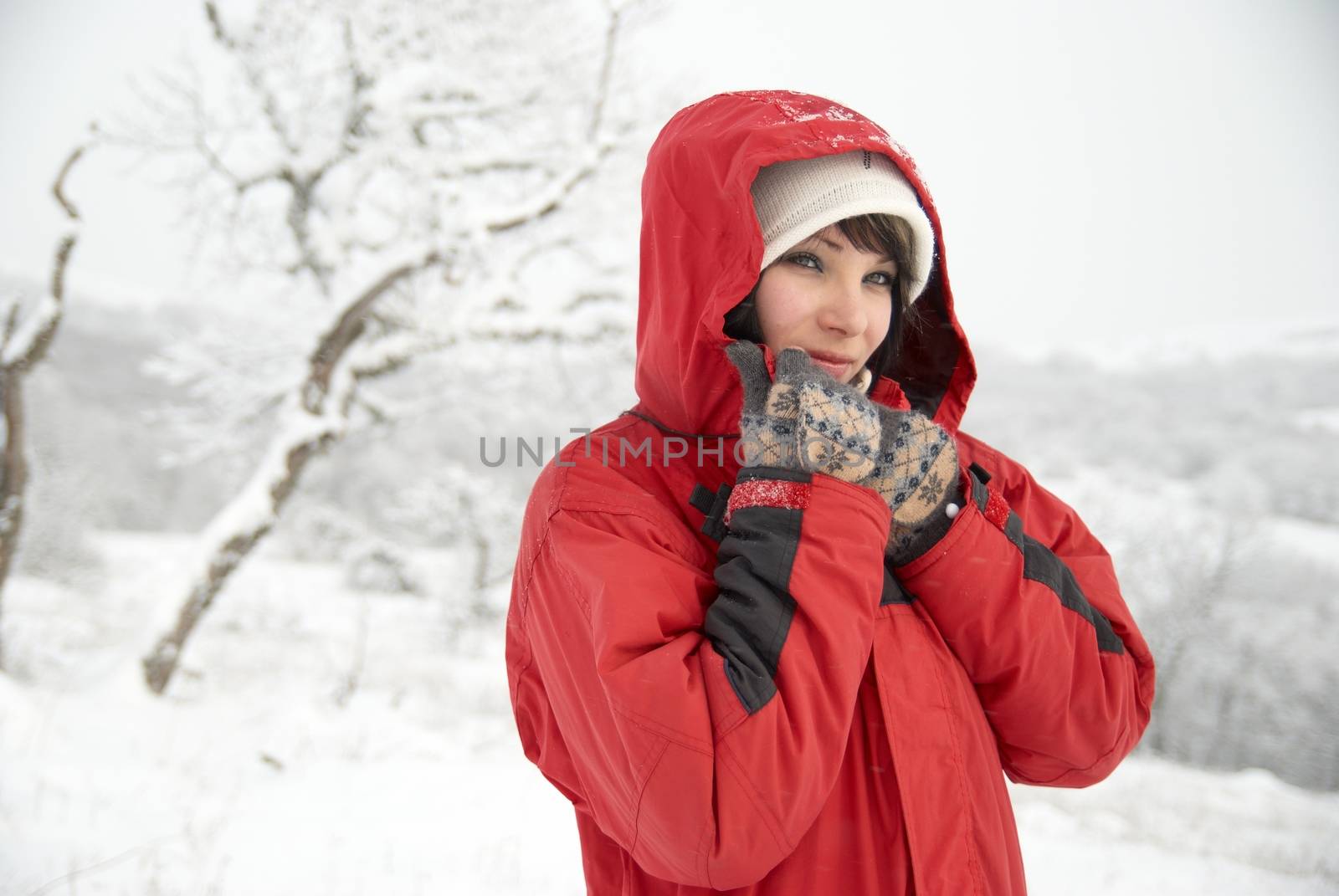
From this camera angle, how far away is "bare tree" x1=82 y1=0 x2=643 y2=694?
5598 mm

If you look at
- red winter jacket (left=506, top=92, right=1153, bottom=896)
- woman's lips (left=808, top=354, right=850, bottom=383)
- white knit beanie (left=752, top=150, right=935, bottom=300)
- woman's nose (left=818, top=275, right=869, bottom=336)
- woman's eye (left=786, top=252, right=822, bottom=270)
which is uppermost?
white knit beanie (left=752, top=150, right=935, bottom=300)

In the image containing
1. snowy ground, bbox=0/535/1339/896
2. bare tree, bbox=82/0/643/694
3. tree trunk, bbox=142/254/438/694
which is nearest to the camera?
snowy ground, bbox=0/535/1339/896

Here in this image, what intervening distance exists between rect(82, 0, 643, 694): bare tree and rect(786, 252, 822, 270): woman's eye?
512 centimetres

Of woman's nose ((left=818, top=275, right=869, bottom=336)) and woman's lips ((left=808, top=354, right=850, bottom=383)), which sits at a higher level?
woman's nose ((left=818, top=275, right=869, bottom=336))

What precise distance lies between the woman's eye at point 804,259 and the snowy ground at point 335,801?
9.05 ft

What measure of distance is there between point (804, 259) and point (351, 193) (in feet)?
20.1

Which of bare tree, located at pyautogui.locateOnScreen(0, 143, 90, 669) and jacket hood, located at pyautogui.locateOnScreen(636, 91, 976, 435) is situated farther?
bare tree, located at pyautogui.locateOnScreen(0, 143, 90, 669)

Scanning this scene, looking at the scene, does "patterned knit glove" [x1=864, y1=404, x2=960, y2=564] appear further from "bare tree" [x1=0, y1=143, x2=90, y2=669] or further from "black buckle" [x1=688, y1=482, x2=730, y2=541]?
"bare tree" [x1=0, y1=143, x2=90, y2=669]

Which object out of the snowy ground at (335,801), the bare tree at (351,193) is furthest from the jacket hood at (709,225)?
the bare tree at (351,193)

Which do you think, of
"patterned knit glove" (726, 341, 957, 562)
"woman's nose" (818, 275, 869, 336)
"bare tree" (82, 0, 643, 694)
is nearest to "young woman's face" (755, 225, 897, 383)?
"woman's nose" (818, 275, 869, 336)

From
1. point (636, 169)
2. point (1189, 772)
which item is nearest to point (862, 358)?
point (636, 169)

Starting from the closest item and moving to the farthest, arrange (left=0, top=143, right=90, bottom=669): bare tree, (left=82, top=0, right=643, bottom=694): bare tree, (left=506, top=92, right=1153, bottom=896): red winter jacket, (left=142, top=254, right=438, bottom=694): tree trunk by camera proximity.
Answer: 1. (left=506, top=92, right=1153, bottom=896): red winter jacket
2. (left=0, top=143, right=90, bottom=669): bare tree
3. (left=142, top=254, right=438, bottom=694): tree trunk
4. (left=82, top=0, right=643, bottom=694): bare tree

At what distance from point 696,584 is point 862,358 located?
0.48m

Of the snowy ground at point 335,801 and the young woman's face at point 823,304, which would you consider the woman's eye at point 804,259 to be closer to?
the young woman's face at point 823,304
